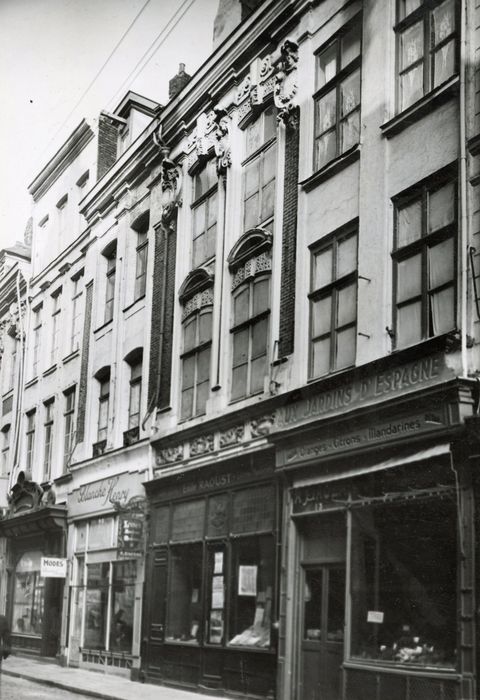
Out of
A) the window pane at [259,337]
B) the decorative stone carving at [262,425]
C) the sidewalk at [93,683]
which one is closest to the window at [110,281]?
the window pane at [259,337]

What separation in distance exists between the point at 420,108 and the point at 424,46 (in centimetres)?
99

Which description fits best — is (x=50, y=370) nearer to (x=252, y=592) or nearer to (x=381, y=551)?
(x=252, y=592)

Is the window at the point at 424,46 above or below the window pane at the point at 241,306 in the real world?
above

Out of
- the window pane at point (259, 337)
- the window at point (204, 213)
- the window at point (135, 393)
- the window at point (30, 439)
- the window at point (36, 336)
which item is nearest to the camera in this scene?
the window pane at point (259, 337)

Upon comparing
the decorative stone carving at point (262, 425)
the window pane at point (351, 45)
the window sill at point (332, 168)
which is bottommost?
the decorative stone carving at point (262, 425)

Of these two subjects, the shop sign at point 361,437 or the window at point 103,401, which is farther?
the window at point 103,401

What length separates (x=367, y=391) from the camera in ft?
42.0

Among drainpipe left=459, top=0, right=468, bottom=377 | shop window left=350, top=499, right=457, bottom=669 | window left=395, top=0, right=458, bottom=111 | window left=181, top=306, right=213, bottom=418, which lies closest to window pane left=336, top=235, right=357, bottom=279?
window left=395, top=0, right=458, bottom=111

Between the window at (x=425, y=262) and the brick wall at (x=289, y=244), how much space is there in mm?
2862

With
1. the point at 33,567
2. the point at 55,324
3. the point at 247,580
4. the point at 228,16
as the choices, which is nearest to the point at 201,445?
the point at 247,580

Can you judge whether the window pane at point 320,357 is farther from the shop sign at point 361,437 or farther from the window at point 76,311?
the window at point 76,311

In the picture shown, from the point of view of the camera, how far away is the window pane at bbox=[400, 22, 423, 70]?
13.0 meters

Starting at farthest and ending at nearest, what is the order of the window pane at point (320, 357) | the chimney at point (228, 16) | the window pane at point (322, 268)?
the chimney at point (228, 16), the window pane at point (322, 268), the window pane at point (320, 357)

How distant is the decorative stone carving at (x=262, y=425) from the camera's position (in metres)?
15.4
